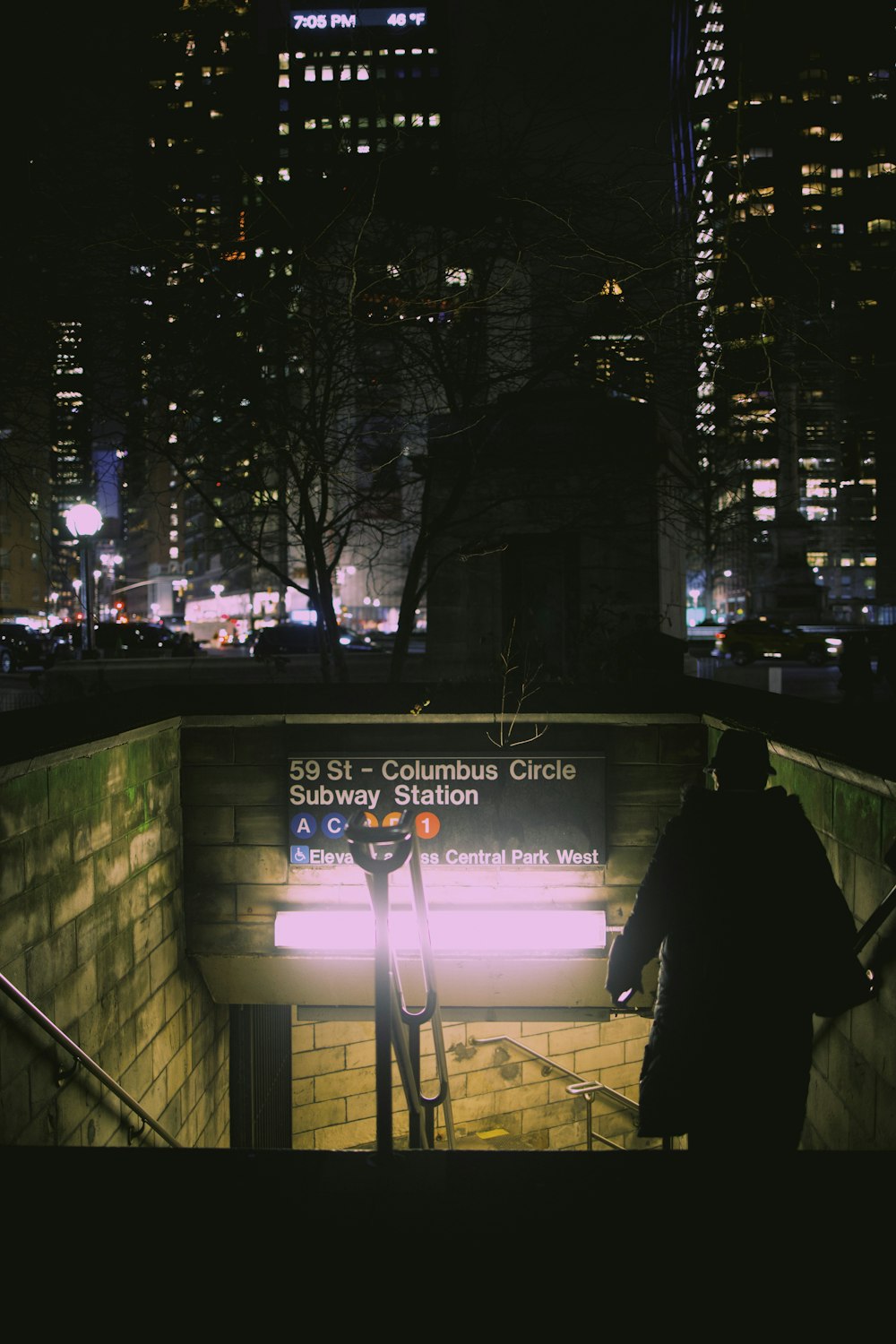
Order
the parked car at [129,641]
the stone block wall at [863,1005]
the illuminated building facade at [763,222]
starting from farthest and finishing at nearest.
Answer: the parked car at [129,641] → the illuminated building facade at [763,222] → the stone block wall at [863,1005]

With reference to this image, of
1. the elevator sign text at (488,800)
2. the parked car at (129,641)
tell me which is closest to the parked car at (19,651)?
the parked car at (129,641)

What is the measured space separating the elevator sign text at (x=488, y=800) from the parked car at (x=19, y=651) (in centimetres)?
2286

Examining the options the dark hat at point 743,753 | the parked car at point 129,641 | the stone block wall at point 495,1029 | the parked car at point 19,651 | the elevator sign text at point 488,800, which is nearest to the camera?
the dark hat at point 743,753

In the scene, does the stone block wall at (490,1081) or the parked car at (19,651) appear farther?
the parked car at (19,651)

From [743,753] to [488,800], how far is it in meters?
3.90

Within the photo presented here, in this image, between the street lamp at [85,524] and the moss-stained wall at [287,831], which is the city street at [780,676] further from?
the street lamp at [85,524]

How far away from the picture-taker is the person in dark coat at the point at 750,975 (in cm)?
292

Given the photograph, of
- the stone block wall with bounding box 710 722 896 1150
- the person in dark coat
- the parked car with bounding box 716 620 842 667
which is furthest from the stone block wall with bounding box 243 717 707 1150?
the parked car with bounding box 716 620 842 667

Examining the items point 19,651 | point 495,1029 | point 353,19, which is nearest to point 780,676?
point 495,1029

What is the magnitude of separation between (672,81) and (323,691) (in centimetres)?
596

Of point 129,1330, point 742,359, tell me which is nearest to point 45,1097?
point 129,1330

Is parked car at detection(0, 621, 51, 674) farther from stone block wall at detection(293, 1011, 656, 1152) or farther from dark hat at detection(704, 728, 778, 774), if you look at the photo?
dark hat at detection(704, 728, 778, 774)

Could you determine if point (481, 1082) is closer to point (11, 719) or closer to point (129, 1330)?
point (11, 719)

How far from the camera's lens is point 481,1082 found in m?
9.81
